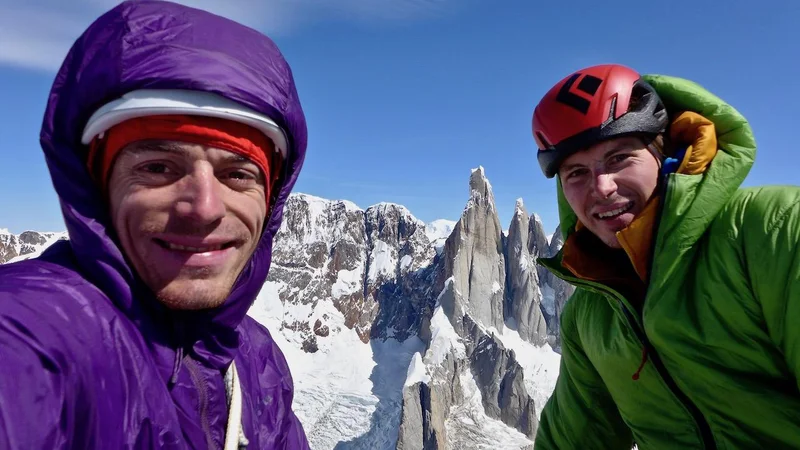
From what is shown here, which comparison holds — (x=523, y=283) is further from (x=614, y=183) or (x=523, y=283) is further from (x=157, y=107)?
(x=157, y=107)

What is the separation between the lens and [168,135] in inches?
77.9

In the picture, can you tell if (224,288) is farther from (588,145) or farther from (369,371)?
(369,371)

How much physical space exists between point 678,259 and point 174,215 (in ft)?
9.53

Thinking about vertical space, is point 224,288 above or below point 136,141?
below

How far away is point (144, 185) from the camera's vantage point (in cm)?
195

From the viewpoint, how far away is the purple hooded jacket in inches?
60.9

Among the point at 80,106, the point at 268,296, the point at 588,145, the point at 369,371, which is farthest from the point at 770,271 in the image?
the point at 268,296

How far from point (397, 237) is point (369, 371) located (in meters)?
36.2

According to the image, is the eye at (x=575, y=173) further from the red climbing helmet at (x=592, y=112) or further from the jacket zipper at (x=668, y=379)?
the jacket zipper at (x=668, y=379)

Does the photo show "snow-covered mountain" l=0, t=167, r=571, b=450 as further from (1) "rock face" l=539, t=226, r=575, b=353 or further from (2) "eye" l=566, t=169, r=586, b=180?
(2) "eye" l=566, t=169, r=586, b=180

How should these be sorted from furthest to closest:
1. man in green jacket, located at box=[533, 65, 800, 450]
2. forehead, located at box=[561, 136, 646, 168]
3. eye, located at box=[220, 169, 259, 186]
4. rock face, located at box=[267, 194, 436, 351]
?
rock face, located at box=[267, 194, 436, 351]
forehead, located at box=[561, 136, 646, 168]
man in green jacket, located at box=[533, 65, 800, 450]
eye, located at box=[220, 169, 259, 186]

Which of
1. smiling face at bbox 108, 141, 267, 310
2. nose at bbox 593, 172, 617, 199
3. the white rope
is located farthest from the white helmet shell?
nose at bbox 593, 172, 617, 199

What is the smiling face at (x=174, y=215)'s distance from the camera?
6.38 feet

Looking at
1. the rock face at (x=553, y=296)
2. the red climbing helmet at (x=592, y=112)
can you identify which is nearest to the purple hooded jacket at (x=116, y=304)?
the red climbing helmet at (x=592, y=112)
